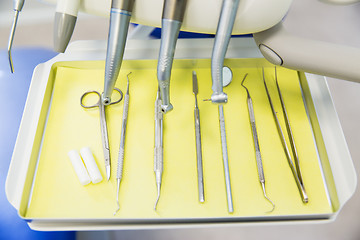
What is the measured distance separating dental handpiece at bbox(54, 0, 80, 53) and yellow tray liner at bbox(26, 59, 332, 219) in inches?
4.8

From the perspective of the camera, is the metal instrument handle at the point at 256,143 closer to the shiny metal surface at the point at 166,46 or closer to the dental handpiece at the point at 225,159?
the dental handpiece at the point at 225,159

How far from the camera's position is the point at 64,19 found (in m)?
0.42

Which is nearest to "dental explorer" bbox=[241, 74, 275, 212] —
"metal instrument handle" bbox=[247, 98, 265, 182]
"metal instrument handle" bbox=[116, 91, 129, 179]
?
"metal instrument handle" bbox=[247, 98, 265, 182]

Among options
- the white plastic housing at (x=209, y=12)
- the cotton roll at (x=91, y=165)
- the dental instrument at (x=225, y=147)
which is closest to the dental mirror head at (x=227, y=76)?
the dental instrument at (x=225, y=147)

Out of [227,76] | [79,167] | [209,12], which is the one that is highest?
[209,12]

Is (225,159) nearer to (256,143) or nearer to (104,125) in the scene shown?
(256,143)

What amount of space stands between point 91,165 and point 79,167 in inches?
0.7

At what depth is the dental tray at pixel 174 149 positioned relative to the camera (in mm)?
431

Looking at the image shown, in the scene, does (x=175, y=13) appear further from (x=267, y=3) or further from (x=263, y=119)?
(x=263, y=119)

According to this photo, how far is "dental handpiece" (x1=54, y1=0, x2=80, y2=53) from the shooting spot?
1.37ft

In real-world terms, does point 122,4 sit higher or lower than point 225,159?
higher

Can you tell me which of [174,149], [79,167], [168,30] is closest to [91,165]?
[79,167]

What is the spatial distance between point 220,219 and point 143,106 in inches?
8.9

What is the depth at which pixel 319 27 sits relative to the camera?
1.11 m
